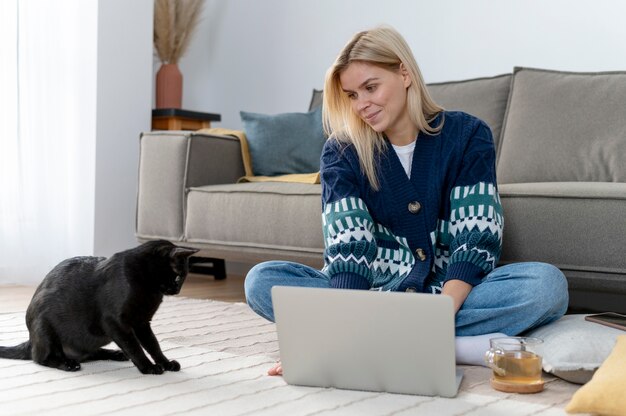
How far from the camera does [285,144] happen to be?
11.2 ft

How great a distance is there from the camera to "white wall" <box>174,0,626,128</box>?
329cm

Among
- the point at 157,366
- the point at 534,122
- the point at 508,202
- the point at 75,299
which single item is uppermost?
the point at 534,122

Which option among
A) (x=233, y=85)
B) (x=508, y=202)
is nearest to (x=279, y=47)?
(x=233, y=85)

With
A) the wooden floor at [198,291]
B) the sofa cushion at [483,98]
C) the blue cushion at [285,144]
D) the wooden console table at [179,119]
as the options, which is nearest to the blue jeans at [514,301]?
the sofa cushion at [483,98]

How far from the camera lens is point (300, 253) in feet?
9.29

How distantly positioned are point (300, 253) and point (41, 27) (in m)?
1.60

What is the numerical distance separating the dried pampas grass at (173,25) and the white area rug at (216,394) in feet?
8.05

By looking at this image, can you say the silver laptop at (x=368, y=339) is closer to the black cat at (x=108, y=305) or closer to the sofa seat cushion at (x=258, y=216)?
the black cat at (x=108, y=305)

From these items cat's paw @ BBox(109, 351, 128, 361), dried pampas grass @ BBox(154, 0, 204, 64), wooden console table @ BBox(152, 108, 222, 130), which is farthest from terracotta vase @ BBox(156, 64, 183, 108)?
cat's paw @ BBox(109, 351, 128, 361)

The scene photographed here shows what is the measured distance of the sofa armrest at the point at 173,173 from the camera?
3236mm

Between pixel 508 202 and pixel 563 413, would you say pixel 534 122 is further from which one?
pixel 563 413

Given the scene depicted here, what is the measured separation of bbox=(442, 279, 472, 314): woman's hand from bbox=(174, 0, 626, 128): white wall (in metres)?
1.70

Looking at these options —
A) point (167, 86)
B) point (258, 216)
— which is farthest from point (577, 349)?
point (167, 86)

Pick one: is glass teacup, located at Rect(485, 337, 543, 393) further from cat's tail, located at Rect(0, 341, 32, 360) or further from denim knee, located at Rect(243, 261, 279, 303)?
cat's tail, located at Rect(0, 341, 32, 360)
